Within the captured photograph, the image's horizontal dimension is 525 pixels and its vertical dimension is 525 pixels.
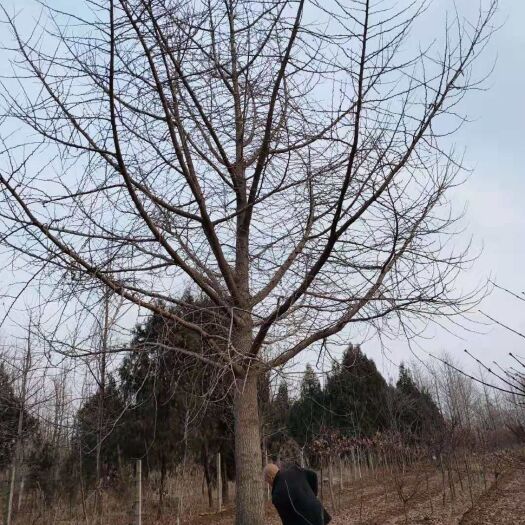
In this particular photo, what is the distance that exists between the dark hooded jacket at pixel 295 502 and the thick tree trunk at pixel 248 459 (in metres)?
0.66

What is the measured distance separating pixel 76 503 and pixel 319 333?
1167 cm

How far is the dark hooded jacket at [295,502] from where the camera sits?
13.4ft

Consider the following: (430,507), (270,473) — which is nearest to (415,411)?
(430,507)

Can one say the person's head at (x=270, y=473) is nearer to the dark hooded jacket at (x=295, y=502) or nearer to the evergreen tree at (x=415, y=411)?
the dark hooded jacket at (x=295, y=502)

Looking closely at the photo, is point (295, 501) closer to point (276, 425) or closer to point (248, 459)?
point (248, 459)

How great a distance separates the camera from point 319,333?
369 centimetres

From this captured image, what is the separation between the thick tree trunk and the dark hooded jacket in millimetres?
662

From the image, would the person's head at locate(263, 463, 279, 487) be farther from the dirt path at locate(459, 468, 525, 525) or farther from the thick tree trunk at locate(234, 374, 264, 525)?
the dirt path at locate(459, 468, 525, 525)

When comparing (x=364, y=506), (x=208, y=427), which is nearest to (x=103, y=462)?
(x=208, y=427)

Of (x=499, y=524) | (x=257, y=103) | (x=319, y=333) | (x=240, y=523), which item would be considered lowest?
(x=499, y=524)

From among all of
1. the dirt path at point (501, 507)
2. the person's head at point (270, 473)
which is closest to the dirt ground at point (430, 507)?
the dirt path at point (501, 507)

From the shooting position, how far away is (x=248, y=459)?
3.52 meters

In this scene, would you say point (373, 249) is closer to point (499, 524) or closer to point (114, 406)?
point (114, 406)

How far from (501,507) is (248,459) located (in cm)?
978
